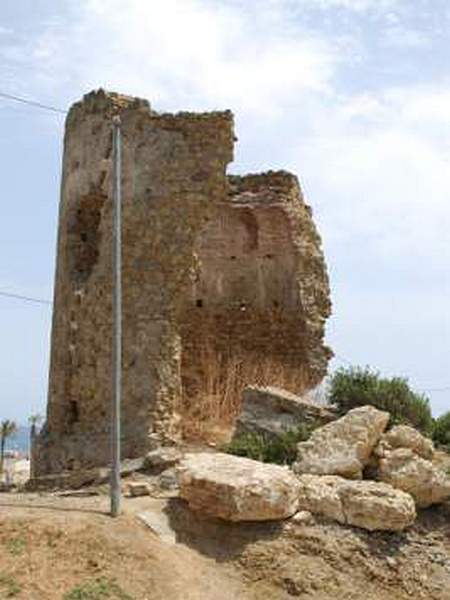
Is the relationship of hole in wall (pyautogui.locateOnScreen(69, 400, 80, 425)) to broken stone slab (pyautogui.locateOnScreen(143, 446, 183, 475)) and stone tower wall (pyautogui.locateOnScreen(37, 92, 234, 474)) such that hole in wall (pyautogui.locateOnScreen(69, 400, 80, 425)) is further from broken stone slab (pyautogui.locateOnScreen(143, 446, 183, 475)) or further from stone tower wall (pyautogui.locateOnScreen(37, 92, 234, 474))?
broken stone slab (pyautogui.locateOnScreen(143, 446, 183, 475))

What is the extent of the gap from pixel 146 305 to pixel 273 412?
258 cm

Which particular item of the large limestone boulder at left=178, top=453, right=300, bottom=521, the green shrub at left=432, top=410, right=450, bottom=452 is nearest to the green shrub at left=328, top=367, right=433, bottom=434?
the green shrub at left=432, top=410, right=450, bottom=452

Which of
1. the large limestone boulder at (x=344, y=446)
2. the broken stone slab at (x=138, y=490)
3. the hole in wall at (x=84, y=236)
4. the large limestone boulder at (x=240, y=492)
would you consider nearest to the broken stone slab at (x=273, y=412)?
the large limestone boulder at (x=344, y=446)

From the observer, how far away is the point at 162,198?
48.1 feet

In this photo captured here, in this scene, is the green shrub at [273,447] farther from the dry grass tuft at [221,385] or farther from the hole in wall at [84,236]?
the hole in wall at [84,236]

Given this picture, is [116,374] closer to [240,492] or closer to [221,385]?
[240,492]

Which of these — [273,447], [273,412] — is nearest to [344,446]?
[273,447]

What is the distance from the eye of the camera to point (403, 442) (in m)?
11.7

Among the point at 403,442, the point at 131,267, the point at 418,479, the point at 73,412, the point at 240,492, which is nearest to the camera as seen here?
the point at 240,492

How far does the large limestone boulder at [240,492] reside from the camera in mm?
9766

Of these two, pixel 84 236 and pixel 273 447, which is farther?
pixel 84 236

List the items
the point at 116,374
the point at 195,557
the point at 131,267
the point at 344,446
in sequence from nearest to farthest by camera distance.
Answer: the point at 195,557 < the point at 116,374 < the point at 344,446 < the point at 131,267

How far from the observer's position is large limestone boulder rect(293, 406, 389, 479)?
11008mm

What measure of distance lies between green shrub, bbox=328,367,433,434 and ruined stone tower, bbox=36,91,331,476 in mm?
1987
